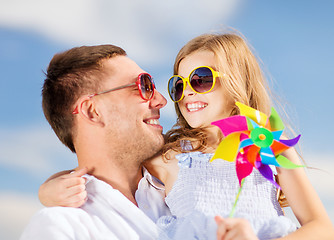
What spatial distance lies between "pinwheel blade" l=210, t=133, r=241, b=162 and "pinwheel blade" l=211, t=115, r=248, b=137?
5 cm

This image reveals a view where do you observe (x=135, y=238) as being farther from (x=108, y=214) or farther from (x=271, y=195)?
(x=271, y=195)

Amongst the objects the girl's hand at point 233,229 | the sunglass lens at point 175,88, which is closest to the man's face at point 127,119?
the sunglass lens at point 175,88

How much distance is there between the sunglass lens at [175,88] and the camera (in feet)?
12.3

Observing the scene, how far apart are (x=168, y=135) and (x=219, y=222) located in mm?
1769

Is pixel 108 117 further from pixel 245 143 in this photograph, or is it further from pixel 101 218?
pixel 245 143

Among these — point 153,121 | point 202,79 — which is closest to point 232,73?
point 202,79

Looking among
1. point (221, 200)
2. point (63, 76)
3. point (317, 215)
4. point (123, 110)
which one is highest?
point (63, 76)

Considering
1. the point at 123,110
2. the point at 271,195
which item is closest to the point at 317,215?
the point at 271,195

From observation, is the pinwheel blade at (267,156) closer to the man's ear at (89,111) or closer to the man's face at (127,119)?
the man's face at (127,119)

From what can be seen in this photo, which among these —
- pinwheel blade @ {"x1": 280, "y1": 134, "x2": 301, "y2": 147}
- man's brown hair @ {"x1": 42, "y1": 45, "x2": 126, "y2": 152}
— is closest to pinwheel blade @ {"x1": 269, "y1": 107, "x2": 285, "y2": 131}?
pinwheel blade @ {"x1": 280, "y1": 134, "x2": 301, "y2": 147}

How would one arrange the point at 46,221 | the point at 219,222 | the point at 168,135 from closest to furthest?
the point at 219,222, the point at 46,221, the point at 168,135

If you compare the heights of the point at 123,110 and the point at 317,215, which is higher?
the point at 123,110

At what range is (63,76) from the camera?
13.1 feet

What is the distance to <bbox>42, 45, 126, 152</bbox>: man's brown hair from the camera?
13.0 feet
